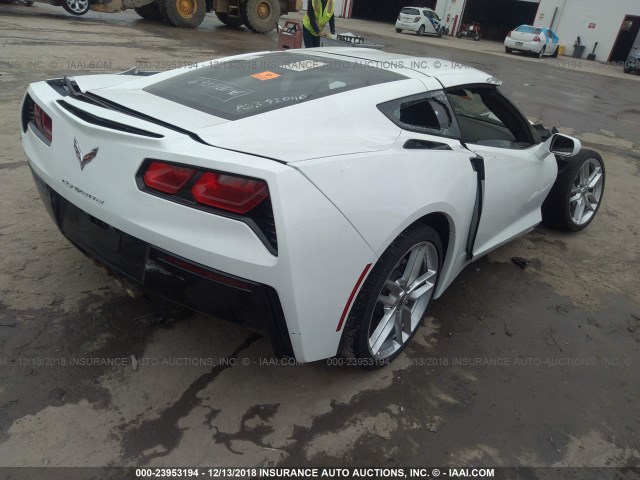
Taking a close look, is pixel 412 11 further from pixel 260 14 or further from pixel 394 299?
pixel 394 299

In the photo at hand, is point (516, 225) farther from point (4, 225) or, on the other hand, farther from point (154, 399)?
point (4, 225)

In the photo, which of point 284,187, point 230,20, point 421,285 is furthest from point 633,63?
point 284,187

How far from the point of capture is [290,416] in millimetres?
2098

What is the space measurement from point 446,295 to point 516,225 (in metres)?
0.67

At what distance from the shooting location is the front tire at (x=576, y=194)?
12.5ft

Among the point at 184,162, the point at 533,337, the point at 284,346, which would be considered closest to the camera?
the point at 184,162

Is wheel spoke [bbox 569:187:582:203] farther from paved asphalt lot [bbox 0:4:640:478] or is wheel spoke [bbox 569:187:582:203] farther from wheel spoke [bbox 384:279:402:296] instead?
wheel spoke [bbox 384:279:402:296]

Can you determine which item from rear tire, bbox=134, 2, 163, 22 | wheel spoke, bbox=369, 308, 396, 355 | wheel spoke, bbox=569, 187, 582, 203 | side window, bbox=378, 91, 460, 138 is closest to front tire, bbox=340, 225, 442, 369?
wheel spoke, bbox=369, 308, 396, 355

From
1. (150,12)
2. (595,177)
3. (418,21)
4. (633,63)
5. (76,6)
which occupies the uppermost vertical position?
(595,177)

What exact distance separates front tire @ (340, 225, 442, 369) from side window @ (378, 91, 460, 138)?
1.73 ft

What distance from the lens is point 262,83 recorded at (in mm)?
2479

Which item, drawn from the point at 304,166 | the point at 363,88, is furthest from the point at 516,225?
the point at 304,166

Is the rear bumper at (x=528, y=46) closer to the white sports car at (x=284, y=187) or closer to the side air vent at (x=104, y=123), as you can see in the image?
the white sports car at (x=284, y=187)

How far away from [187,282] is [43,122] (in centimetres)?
113
